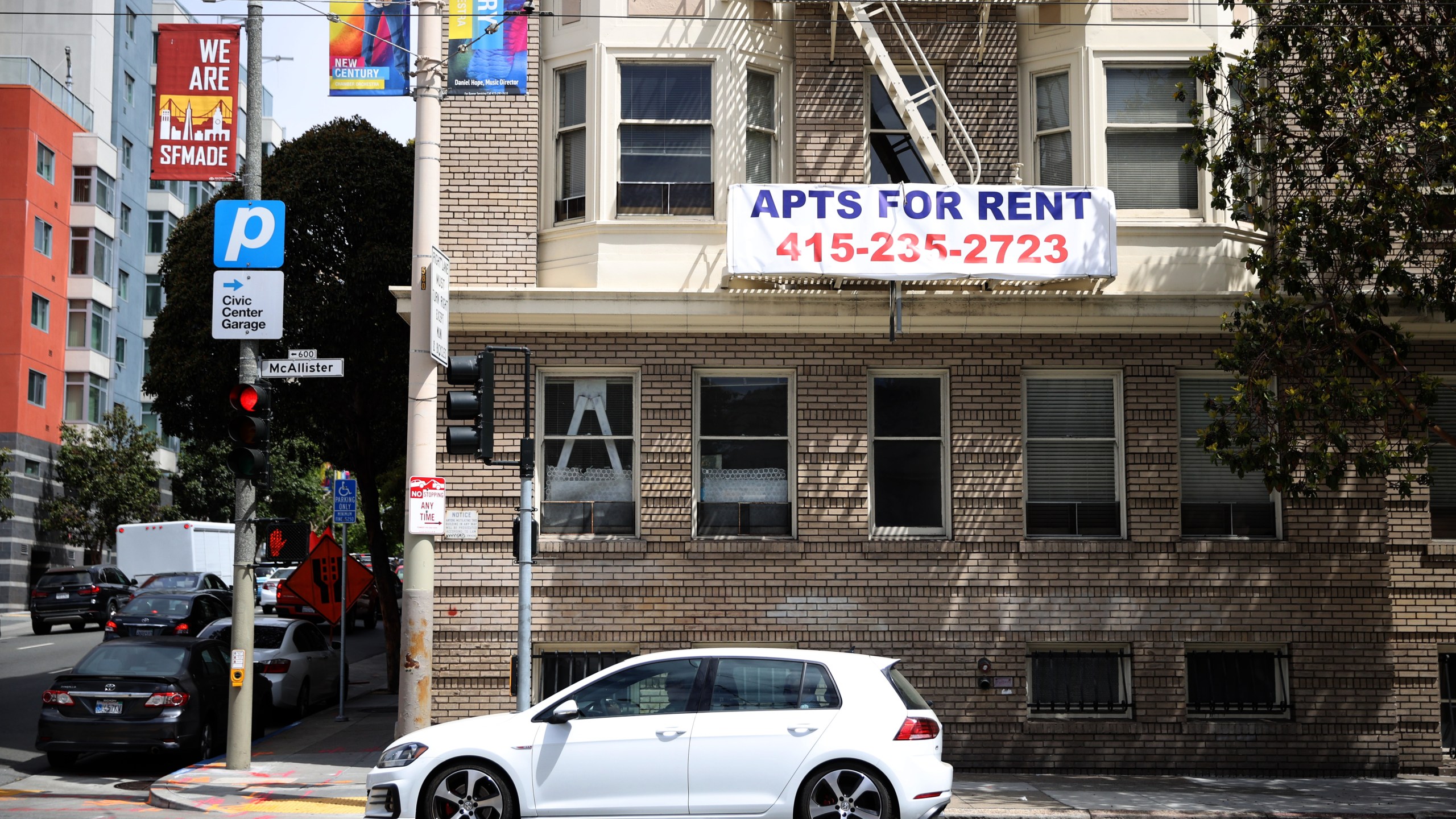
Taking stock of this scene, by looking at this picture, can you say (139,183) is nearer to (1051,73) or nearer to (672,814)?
(1051,73)

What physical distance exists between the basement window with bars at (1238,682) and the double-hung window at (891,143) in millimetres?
5992

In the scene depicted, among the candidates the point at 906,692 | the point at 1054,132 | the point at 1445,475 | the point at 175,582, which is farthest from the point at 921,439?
the point at 175,582

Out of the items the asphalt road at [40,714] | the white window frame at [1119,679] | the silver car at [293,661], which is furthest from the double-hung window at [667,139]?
the silver car at [293,661]

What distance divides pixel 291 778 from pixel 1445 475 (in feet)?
41.5

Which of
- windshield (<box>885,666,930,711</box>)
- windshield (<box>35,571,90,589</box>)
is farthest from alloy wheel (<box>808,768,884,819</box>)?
windshield (<box>35,571,90,589</box>)

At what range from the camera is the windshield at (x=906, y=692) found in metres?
10.0

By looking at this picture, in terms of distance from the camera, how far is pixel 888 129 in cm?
1537

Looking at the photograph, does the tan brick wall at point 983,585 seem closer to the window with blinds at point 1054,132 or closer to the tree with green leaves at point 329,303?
the window with blinds at point 1054,132

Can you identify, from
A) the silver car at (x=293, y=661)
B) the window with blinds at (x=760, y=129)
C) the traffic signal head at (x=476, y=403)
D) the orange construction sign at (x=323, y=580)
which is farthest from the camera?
the silver car at (x=293, y=661)

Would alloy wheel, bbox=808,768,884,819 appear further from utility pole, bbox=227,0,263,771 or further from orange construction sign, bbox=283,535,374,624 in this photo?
orange construction sign, bbox=283,535,374,624

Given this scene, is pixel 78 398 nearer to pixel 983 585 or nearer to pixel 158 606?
pixel 158 606

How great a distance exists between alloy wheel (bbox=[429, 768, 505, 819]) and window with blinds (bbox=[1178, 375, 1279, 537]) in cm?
829

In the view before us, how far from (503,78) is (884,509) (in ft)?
19.4

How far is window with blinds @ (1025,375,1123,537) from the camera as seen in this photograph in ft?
48.2
